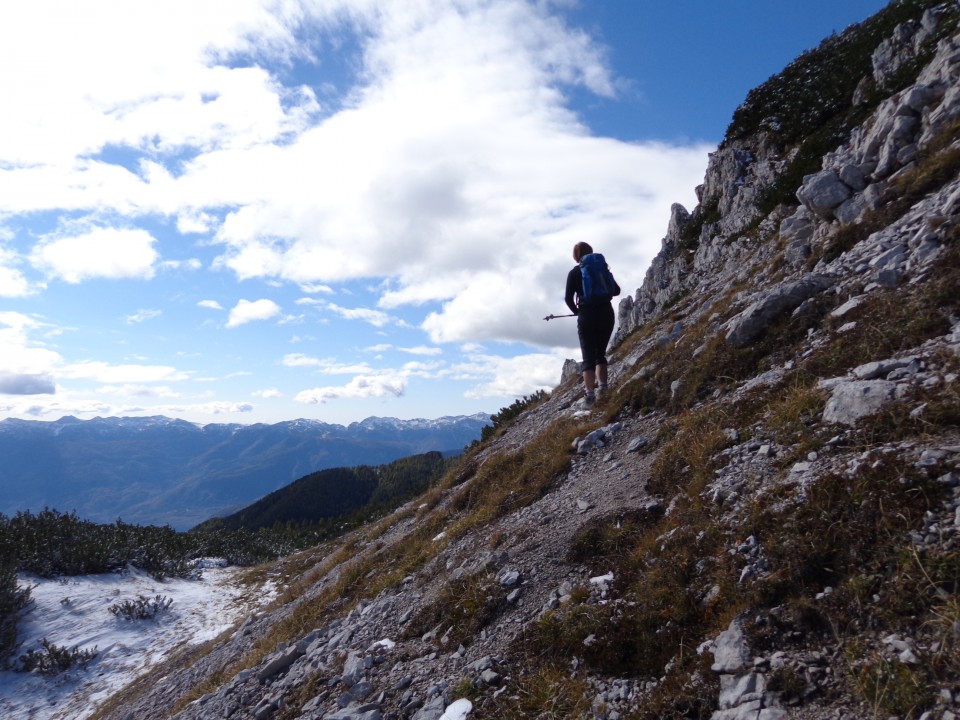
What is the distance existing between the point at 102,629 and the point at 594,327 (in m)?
17.3

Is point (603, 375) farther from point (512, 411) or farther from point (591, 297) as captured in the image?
point (512, 411)

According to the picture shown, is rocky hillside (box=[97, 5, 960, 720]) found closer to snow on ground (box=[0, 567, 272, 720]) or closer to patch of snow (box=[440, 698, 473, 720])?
patch of snow (box=[440, 698, 473, 720])

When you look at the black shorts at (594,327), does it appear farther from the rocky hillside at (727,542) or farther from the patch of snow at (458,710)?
the patch of snow at (458,710)

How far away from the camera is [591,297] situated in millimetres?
12039

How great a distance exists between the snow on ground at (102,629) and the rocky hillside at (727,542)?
212 centimetres

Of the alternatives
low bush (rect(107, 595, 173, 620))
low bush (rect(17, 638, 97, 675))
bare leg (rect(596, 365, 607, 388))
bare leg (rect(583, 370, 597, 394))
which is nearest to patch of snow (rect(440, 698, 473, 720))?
bare leg (rect(583, 370, 597, 394))

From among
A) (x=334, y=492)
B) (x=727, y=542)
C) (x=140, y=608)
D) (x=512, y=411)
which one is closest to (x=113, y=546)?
(x=140, y=608)

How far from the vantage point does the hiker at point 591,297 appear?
1201 cm

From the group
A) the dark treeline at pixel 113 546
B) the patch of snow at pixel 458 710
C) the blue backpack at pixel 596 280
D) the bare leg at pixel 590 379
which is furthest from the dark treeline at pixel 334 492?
the patch of snow at pixel 458 710

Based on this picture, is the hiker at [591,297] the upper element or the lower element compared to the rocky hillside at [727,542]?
upper

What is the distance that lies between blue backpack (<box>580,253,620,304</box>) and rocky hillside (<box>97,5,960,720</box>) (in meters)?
2.05

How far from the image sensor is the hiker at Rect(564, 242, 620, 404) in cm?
1201

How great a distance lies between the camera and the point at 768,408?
7086mm

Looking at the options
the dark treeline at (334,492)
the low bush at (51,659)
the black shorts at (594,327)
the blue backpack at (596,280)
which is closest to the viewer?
the blue backpack at (596,280)
